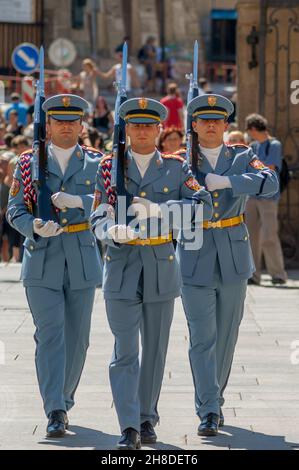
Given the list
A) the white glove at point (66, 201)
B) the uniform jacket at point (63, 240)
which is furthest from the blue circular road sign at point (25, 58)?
the white glove at point (66, 201)

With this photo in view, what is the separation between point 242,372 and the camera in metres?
10.9

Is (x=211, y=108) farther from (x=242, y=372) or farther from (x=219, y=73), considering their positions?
(x=219, y=73)

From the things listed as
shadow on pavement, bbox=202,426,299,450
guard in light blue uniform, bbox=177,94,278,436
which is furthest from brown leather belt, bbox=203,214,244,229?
→ shadow on pavement, bbox=202,426,299,450

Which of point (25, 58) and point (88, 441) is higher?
point (25, 58)

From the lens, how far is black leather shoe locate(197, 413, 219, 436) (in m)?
8.77

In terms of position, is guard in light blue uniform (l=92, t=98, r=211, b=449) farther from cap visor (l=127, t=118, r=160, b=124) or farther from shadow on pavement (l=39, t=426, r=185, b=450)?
shadow on pavement (l=39, t=426, r=185, b=450)

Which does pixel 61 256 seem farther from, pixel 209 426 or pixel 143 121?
pixel 209 426

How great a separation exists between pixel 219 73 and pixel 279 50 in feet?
82.2

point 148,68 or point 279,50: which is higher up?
point 148,68

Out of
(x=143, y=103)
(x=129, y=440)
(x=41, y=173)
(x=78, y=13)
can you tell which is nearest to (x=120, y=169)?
(x=143, y=103)

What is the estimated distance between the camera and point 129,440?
8.21 metres

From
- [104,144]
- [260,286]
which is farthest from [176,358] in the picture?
[104,144]

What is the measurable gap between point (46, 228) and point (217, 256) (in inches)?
39.3

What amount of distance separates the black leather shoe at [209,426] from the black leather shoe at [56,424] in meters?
0.72
